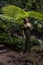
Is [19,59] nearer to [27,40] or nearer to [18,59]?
[18,59]

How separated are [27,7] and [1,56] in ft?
17.1

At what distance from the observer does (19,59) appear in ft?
24.7

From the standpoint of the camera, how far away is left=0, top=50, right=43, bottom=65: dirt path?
23.7ft

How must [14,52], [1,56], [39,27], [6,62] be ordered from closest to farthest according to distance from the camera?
1. [6,62]
2. [1,56]
3. [14,52]
4. [39,27]

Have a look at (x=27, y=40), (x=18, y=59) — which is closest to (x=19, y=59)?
(x=18, y=59)

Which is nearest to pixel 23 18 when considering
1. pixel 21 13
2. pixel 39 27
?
pixel 21 13

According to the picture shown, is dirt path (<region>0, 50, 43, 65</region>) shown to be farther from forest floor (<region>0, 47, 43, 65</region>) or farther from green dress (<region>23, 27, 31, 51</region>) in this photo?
green dress (<region>23, 27, 31, 51</region>)

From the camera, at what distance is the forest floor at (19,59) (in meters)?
7.25

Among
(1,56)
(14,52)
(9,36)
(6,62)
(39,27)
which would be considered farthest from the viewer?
(39,27)

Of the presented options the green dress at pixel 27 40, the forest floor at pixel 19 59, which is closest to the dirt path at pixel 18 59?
the forest floor at pixel 19 59

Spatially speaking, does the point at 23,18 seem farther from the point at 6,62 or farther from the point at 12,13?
the point at 6,62

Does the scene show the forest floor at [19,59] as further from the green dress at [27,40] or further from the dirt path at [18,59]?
the green dress at [27,40]

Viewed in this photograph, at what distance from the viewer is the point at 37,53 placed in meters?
8.29

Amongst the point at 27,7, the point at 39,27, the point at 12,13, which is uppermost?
the point at 12,13
